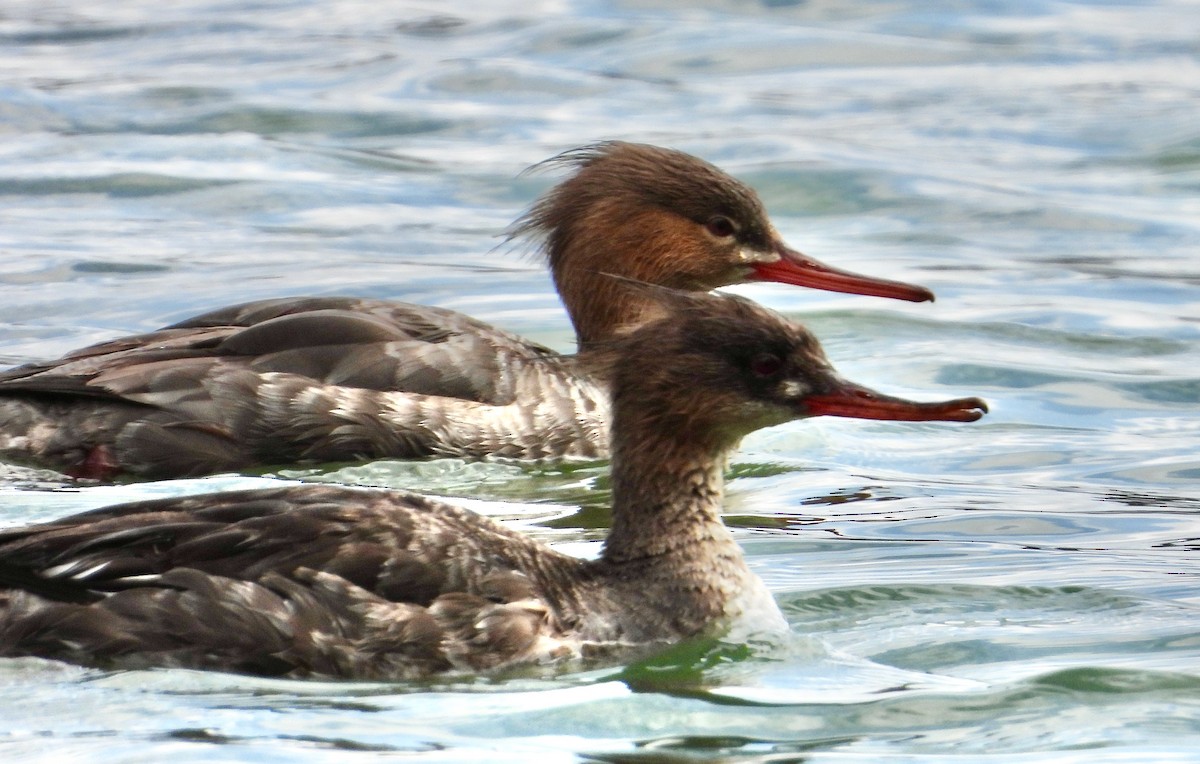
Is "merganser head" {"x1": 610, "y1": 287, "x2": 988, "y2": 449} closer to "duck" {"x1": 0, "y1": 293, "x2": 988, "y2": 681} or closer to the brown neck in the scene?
"duck" {"x1": 0, "y1": 293, "x2": 988, "y2": 681}

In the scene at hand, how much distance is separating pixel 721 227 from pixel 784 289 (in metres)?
3.27

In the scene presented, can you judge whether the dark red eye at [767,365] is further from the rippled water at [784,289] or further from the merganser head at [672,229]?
the merganser head at [672,229]

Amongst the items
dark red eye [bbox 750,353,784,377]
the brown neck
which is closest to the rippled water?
dark red eye [bbox 750,353,784,377]

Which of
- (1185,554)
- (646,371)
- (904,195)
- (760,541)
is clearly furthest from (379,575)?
(904,195)

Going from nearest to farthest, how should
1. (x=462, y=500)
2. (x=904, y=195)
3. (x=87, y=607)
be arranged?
1. (x=87, y=607)
2. (x=462, y=500)
3. (x=904, y=195)

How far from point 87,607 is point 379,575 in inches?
31.5

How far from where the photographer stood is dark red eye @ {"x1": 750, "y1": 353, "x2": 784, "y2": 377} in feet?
22.3

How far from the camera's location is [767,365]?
6.81 metres

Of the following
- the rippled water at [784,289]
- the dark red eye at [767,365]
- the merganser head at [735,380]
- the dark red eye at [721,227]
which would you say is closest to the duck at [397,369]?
the dark red eye at [721,227]

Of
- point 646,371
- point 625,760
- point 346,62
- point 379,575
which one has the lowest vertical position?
point 625,760

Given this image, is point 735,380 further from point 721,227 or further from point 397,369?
point 721,227

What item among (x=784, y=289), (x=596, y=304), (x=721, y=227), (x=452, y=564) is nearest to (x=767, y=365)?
(x=452, y=564)

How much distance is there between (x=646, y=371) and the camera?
6863mm

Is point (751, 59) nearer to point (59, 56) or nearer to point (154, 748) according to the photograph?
point (59, 56)
